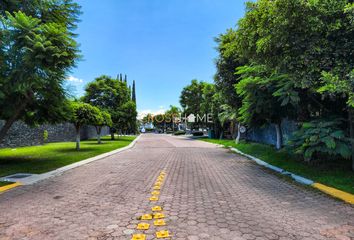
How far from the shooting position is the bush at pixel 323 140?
8.11 metres

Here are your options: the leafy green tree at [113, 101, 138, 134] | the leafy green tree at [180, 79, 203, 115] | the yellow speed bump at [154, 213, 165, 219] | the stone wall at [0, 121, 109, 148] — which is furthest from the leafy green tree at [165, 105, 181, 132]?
the yellow speed bump at [154, 213, 165, 219]

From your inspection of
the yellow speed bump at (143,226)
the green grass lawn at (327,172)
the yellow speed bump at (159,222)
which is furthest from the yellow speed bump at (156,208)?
the green grass lawn at (327,172)

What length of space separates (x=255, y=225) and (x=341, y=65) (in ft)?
17.7

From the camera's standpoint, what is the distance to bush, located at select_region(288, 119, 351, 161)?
8.11m

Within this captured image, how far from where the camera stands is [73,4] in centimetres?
1209

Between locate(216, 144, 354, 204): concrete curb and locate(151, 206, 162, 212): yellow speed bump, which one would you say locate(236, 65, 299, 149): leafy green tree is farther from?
locate(151, 206, 162, 212): yellow speed bump

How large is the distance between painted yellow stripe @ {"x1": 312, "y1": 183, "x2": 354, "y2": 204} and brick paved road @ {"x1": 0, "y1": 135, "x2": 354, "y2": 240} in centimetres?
26

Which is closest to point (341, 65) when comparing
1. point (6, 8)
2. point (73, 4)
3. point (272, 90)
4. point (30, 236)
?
point (272, 90)

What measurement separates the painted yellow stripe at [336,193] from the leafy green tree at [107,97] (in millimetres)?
32056

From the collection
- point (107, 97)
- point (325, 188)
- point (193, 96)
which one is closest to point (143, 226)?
point (325, 188)

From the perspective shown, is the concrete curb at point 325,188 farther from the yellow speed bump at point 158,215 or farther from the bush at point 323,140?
the yellow speed bump at point 158,215

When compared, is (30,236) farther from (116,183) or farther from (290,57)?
(290,57)

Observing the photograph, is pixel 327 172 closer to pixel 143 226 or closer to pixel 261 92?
pixel 261 92

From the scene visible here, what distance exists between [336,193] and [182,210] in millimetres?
3901
